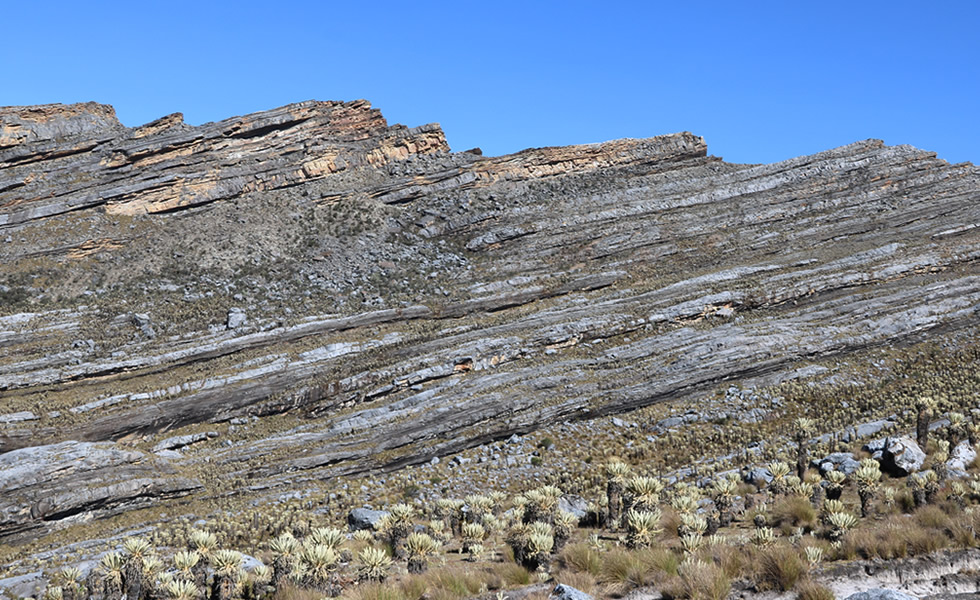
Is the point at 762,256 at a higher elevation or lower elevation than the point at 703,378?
higher

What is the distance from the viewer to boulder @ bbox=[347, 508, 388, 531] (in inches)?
894

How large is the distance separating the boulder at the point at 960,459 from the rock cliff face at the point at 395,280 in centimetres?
1404

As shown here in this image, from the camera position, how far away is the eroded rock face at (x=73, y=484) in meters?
25.5

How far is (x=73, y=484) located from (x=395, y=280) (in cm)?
2998

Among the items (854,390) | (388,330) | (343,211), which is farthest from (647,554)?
(343,211)

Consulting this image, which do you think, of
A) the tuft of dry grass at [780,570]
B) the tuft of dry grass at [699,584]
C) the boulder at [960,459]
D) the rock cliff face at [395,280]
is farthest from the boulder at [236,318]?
the boulder at [960,459]

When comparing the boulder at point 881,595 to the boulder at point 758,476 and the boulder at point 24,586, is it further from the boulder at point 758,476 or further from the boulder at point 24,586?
the boulder at point 24,586

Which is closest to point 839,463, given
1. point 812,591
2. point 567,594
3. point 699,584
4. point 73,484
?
point 812,591

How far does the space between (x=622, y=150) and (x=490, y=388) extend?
4671cm

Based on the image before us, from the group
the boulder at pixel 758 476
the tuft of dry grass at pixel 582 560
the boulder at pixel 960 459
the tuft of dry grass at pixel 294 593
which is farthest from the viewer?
the boulder at pixel 758 476

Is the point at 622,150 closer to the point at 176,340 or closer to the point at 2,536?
the point at 176,340

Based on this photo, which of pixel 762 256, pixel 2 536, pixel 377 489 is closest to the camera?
pixel 2 536

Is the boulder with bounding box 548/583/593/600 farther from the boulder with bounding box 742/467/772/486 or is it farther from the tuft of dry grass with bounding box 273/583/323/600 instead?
the boulder with bounding box 742/467/772/486

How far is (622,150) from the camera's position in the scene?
7344 cm
